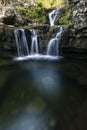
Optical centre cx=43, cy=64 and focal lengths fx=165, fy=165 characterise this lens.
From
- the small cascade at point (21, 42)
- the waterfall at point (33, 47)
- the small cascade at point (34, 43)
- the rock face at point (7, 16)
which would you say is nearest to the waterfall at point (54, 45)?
the waterfall at point (33, 47)

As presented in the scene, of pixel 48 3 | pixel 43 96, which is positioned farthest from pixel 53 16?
pixel 43 96

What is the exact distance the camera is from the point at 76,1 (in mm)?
10617

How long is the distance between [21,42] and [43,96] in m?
5.82

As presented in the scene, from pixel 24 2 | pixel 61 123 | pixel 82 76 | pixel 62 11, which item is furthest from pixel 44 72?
pixel 24 2

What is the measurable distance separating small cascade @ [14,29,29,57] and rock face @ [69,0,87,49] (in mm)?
2933

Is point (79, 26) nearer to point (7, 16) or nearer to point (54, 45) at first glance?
point (54, 45)

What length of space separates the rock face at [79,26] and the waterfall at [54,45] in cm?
81

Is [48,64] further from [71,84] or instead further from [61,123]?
[61,123]

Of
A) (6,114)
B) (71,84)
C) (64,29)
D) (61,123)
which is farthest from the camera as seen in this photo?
(64,29)

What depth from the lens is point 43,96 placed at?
5.48m

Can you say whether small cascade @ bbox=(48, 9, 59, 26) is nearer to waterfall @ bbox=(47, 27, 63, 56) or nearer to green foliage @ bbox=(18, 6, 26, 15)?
green foliage @ bbox=(18, 6, 26, 15)

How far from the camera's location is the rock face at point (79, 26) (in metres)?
9.73

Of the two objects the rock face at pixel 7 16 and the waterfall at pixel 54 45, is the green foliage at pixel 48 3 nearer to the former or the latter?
the rock face at pixel 7 16

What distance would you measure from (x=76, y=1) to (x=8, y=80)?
23.2 feet
